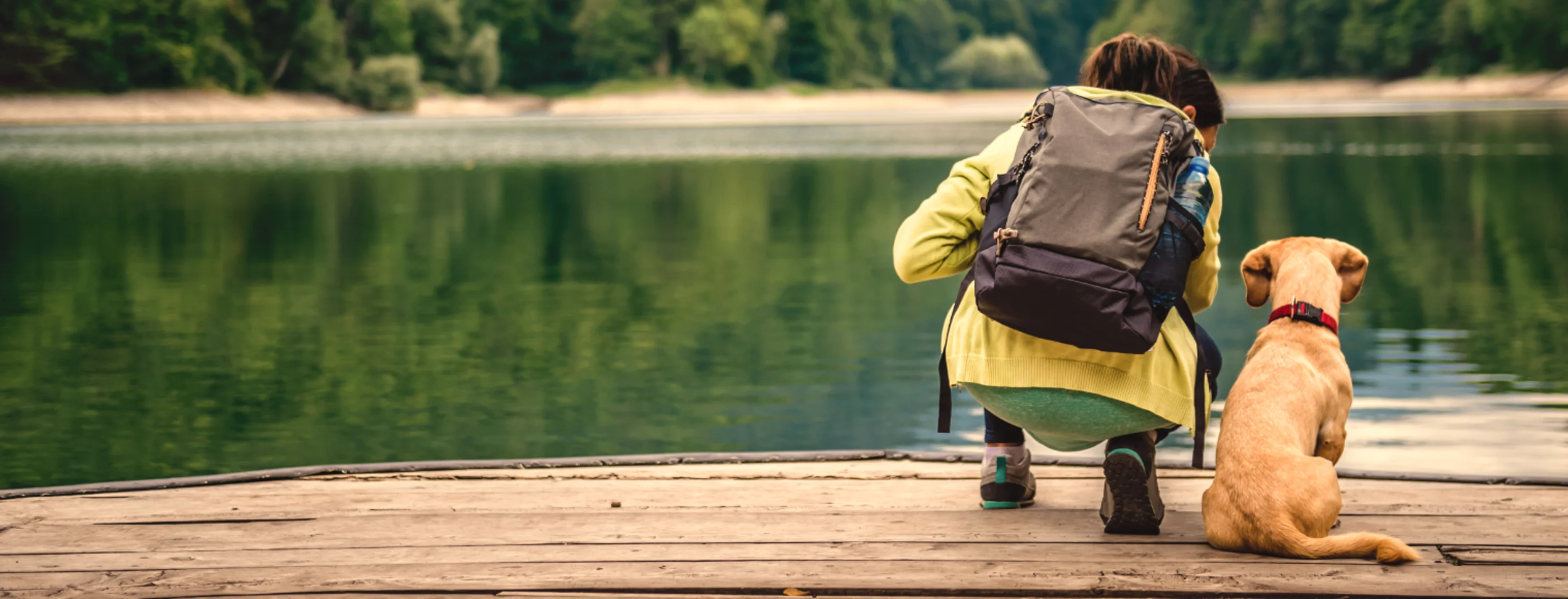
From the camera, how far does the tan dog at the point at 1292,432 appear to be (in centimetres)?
292

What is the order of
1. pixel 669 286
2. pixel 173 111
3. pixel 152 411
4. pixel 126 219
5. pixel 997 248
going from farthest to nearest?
1. pixel 173 111
2. pixel 126 219
3. pixel 669 286
4. pixel 152 411
5. pixel 997 248

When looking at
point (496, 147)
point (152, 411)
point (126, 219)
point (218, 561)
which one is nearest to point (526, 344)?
point (152, 411)

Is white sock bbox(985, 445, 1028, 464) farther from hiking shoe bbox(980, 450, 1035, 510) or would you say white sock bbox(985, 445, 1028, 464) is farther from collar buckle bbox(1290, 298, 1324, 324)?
collar buckle bbox(1290, 298, 1324, 324)

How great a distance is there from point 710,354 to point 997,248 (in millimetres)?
6905

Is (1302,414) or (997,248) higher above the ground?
(997,248)

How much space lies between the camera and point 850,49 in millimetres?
123062

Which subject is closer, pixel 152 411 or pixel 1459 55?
pixel 152 411

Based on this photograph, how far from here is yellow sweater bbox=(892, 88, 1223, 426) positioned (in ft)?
9.87

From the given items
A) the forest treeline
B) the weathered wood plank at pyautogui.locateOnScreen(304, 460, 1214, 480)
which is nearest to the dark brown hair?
the weathered wood plank at pyautogui.locateOnScreen(304, 460, 1214, 480)

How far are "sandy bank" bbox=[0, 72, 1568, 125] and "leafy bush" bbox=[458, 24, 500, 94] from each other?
0.84m

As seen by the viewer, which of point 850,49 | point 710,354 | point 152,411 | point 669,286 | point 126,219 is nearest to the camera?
point 152,411

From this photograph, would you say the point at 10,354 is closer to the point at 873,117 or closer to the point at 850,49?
the point at 873,117

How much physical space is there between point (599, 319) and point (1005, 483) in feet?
25.9

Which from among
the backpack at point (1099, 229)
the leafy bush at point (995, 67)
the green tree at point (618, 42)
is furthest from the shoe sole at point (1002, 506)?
the leafy bush at point (995, 67)
